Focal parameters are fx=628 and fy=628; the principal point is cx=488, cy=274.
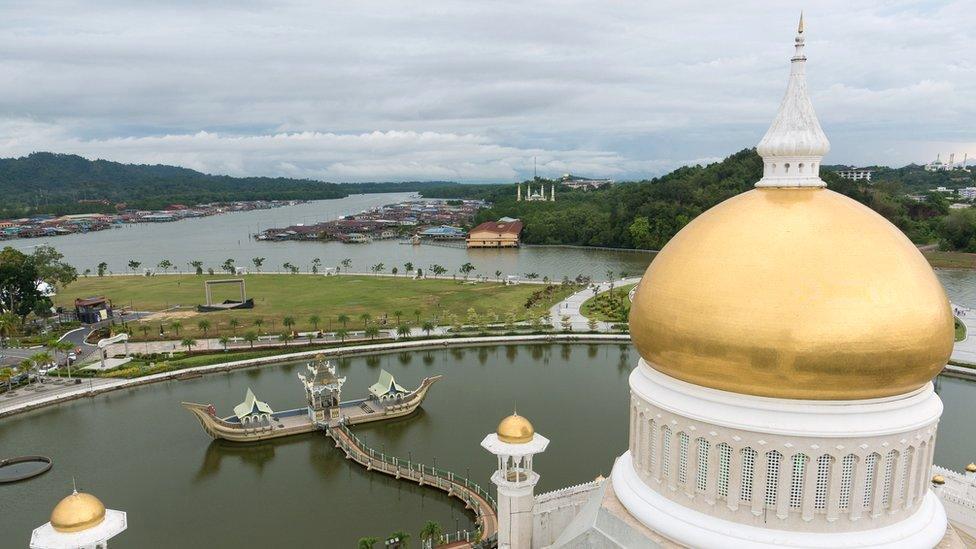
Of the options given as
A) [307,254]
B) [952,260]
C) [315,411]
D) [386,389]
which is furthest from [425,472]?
[307,254]

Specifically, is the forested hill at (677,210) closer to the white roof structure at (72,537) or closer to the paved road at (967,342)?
the paved road at (967,342)

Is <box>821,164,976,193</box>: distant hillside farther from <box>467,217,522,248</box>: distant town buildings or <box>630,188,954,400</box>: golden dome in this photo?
<box>630,188,954,400</box>: golden dome

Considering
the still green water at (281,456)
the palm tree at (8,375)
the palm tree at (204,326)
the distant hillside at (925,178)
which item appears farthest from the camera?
the distant hillside at (925,178)

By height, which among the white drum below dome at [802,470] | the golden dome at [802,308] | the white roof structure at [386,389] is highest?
the golden dome at [802,308]

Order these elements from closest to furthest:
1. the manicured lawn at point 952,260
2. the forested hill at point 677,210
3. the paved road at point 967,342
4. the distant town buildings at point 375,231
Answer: the paved road at point 967,342
the manicured lawn at point 952,260
the forested hill at point 677,210
the distant town buildings at point 375,231

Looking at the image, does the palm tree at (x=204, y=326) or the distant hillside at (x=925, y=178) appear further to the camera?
the distant hillside at (x=925, y=178)

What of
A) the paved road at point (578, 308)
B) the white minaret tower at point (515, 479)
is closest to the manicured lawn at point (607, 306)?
the paved road at point (578, 308)

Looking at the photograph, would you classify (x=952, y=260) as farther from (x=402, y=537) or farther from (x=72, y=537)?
(x=72, y=537)

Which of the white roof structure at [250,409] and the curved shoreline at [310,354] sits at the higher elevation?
the white roof structure at [250,409]

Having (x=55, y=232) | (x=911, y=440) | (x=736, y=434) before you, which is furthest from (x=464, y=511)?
(x=55, y=232)
